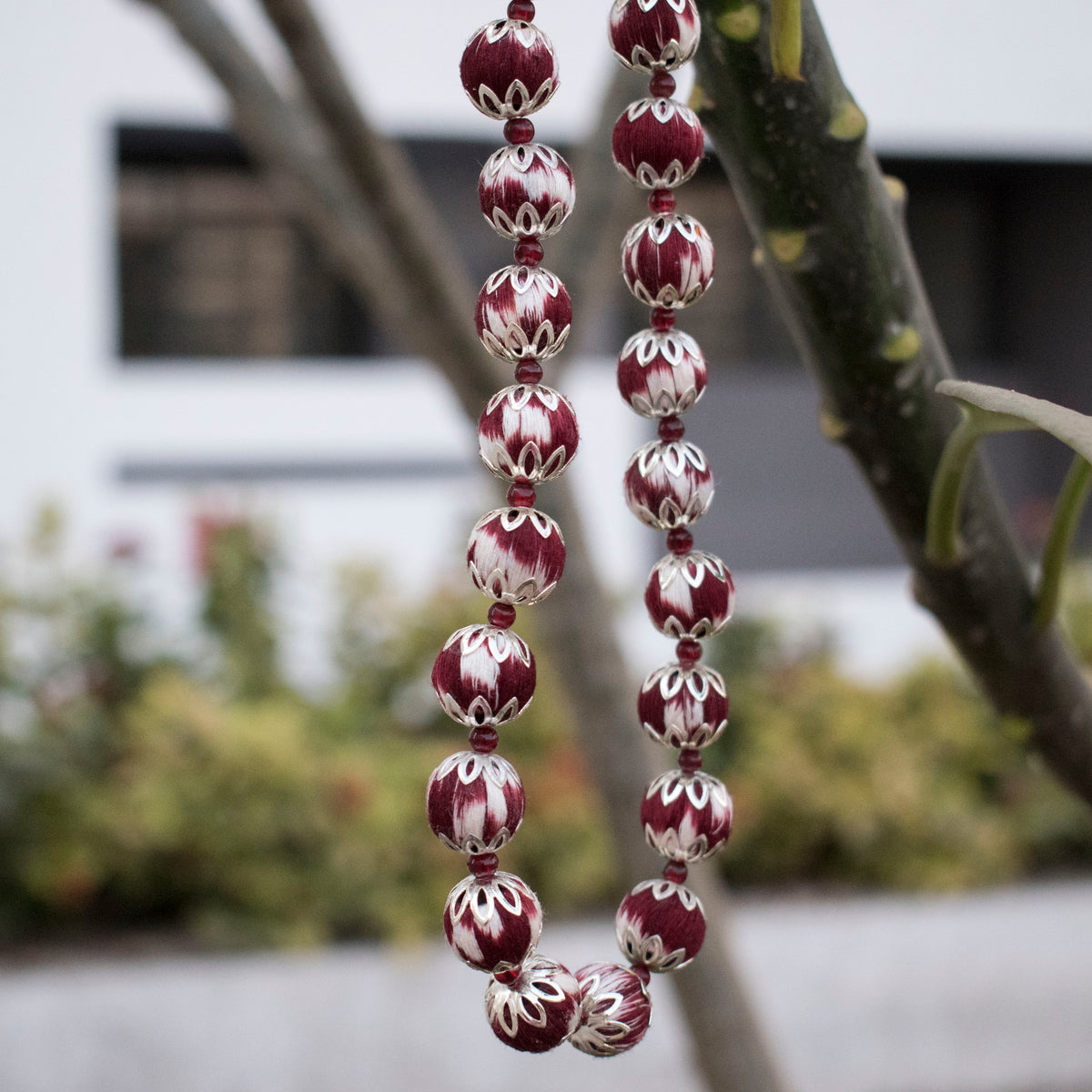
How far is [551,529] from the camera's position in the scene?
1.03 ft

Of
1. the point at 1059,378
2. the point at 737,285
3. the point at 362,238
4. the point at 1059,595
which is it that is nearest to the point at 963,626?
the point at 1059,595

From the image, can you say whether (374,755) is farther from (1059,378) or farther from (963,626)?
(1059,378)

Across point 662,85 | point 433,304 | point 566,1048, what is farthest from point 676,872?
point 566,1048

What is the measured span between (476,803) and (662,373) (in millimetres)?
127

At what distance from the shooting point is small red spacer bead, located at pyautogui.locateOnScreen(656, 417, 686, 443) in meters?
0.33

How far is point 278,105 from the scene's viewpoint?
3.57ft

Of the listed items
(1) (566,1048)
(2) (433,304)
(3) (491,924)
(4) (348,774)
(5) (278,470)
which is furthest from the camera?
(5) (278,470)

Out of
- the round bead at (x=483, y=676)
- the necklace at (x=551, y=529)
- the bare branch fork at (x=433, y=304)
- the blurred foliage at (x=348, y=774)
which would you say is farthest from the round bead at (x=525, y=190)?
the blurred foliage at (x=348, y=774)

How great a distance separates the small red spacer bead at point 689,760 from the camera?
339 mm

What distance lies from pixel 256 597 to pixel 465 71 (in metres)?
2.25

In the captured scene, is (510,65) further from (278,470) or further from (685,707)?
(278,470)

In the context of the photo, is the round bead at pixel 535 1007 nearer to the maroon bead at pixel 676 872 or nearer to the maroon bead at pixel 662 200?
the maroon bead at pixel 676 872

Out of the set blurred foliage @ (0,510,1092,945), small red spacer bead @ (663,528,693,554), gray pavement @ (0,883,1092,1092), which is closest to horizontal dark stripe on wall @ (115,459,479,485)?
blurred foliage @ (0,510,1092,945)

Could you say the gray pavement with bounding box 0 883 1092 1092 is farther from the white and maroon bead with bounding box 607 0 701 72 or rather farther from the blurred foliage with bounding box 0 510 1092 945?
the white and maroon bead with bounding box 607 0 701 72
